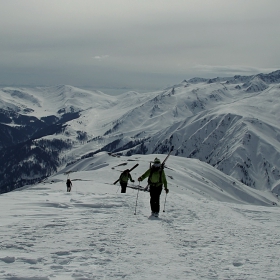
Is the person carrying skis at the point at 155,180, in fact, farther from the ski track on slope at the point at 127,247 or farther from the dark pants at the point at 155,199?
the ski track on slope at the point at 127,247

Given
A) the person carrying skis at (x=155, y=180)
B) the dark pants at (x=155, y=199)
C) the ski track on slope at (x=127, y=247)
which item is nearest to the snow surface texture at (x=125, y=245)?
the ski track on slope at (x=127, y=247)

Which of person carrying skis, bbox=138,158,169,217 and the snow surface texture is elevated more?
person carrying skis, bbox=138,158,169,217

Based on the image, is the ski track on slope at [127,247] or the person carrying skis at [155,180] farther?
the person carrying skis at [155,180]

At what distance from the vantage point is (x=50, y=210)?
15336mm

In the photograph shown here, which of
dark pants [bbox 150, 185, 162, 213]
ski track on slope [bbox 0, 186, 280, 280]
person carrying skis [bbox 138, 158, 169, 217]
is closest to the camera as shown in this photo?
ski track on slope [bbox 0, 186, 280, 280]

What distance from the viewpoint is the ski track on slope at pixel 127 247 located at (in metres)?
7.92

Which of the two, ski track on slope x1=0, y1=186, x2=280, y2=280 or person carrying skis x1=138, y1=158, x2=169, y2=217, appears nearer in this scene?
ski track on slope x1=0, y1=186, x2=280, y2=280

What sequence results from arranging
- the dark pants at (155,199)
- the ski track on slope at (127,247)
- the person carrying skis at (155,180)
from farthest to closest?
the person carrying skis at (155,180)
the dark pants at (155,199)
the ski track on slope at (127,247)

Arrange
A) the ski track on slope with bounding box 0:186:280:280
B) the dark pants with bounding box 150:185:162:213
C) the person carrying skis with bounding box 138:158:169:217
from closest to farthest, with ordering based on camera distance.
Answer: the ski track on slope with bounding box 0:186:280:280 → the dark pants with bounding box 150:185:162:213 → the person carrying skis with bounding box 138:158:169:217

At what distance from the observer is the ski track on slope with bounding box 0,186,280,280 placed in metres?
7.92

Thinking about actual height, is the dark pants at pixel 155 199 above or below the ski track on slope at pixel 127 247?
above

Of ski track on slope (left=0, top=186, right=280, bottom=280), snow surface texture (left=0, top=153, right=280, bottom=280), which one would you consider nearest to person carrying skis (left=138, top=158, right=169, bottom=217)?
snow surface texture (left=0, top=153, right=280, bottom=280)

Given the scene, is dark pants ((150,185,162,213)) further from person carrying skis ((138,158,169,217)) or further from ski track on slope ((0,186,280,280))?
ski track on slope ((0,186,280,280))

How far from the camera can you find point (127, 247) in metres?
9.95
